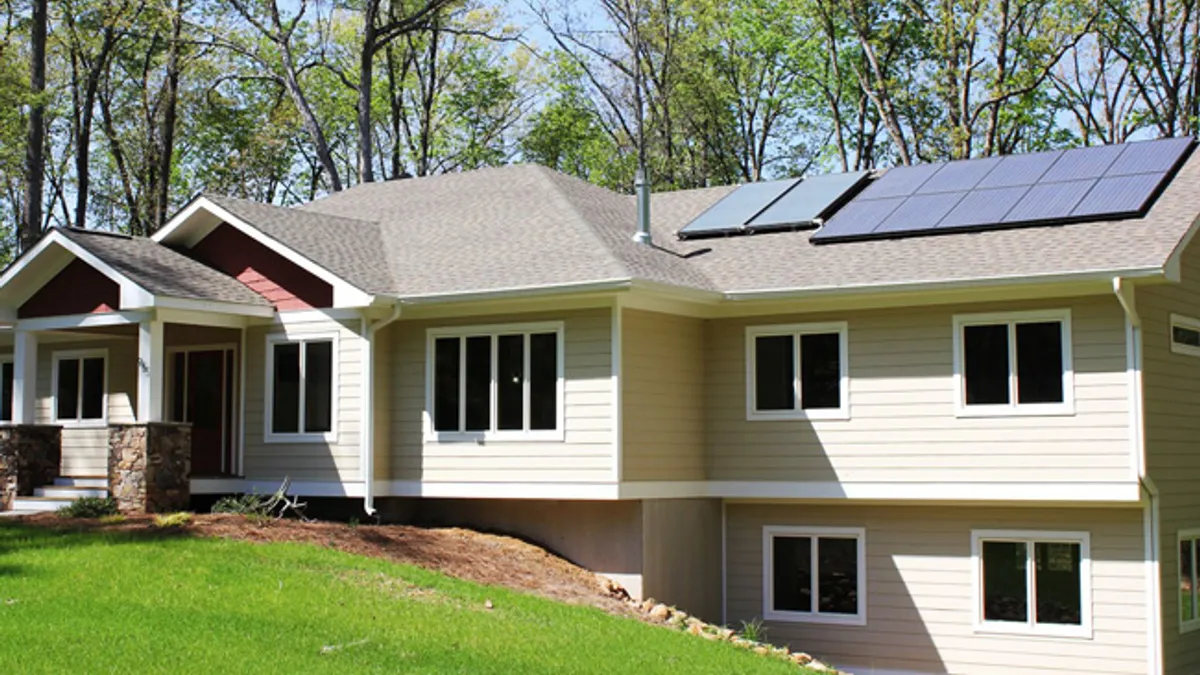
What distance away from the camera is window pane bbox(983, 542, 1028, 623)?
16.2 m

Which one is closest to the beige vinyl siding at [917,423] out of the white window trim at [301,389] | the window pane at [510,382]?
the window pane at [510,382]

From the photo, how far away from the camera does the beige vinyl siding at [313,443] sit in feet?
59.7

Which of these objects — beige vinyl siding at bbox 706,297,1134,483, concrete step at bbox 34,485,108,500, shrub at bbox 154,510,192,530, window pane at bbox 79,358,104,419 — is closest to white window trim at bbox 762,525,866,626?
beige vinyl siding at bbox 706,297,1134,483

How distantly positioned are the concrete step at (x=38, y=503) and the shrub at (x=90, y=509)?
0.75 m

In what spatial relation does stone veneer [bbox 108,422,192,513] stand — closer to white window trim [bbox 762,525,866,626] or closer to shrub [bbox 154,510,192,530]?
shrub [bbox 154,510,192,530]

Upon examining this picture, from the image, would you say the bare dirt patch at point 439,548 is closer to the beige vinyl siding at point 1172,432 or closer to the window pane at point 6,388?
the beige vinyl siding at point 1172,432

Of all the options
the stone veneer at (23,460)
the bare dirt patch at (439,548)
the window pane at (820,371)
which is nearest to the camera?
the bare dirt patch at (439,548)

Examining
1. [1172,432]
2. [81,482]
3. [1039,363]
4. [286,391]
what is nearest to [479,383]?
[286,391]

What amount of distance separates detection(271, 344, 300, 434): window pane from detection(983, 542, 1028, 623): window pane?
29.7 feet

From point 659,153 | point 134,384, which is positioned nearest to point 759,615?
point 134,384

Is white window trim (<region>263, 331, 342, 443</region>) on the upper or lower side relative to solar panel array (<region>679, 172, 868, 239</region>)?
lower

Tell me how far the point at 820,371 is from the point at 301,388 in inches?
270

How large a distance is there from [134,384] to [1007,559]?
496 inches

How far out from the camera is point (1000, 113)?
3362cm
